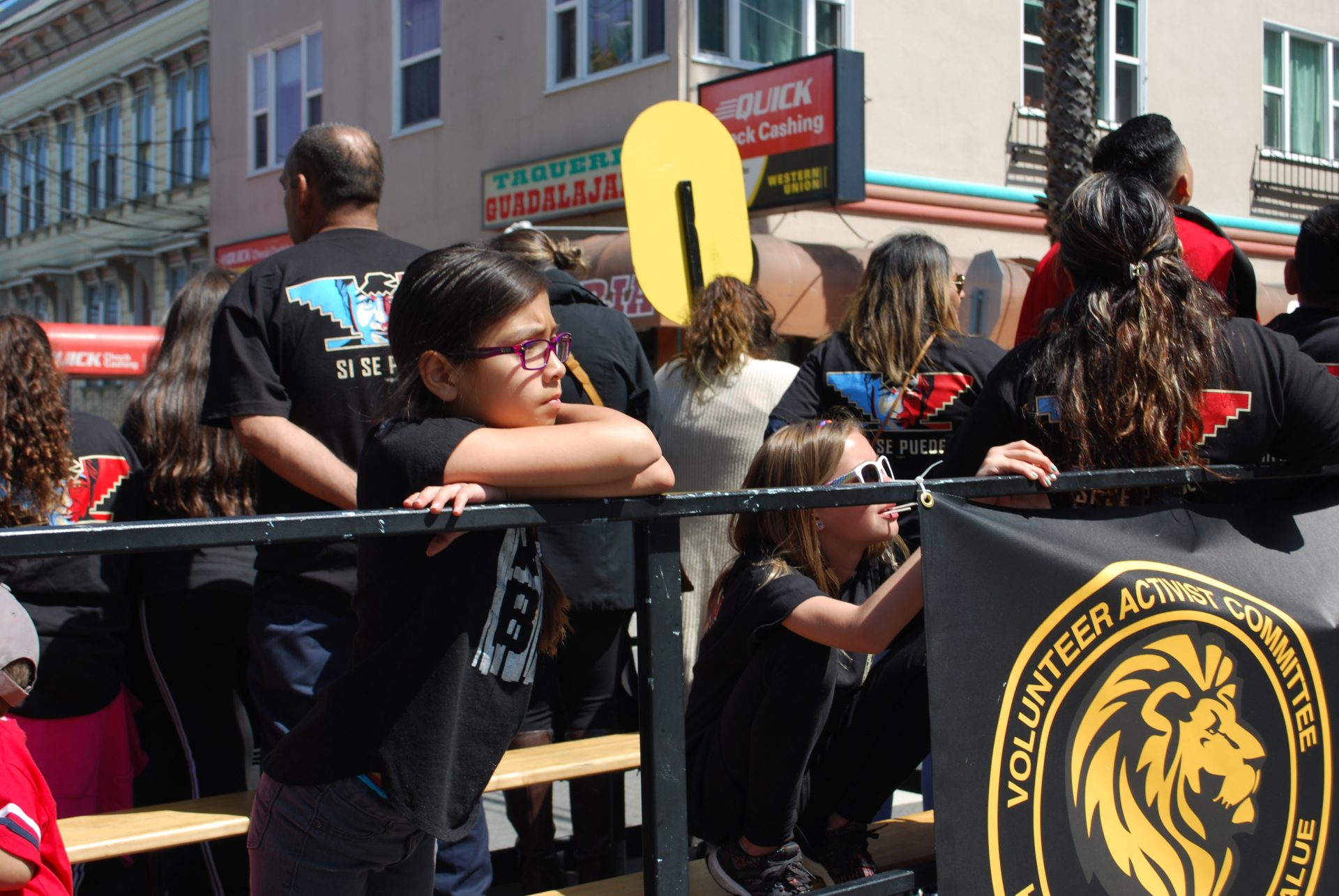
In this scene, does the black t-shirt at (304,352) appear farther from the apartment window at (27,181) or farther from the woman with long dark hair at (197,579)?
the apartment window at (27,181)

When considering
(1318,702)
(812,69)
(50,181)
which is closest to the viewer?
(1318,702)

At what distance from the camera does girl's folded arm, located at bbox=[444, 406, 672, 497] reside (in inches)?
75.8

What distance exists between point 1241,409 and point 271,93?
19046 mm

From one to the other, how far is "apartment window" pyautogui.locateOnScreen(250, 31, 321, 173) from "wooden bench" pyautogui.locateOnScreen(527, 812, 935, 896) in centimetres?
1702

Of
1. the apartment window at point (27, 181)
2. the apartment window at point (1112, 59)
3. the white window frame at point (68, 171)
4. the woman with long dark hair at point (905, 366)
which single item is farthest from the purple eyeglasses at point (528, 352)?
the apartment window at point (27, 181)

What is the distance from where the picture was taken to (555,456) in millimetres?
1950

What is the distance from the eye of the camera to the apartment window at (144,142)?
2436 centimetres

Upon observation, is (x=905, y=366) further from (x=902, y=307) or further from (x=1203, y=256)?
(x=1203, y=256)

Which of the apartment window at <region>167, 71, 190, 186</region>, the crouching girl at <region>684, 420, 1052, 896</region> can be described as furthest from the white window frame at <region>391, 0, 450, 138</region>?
the crouching girl at <region>684, 420, 1052, 896</region>

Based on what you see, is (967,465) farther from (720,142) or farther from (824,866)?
(720,142)

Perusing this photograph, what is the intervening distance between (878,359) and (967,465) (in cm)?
132

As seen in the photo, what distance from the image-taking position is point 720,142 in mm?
5156

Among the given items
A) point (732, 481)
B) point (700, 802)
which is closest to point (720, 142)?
point (732, 481)

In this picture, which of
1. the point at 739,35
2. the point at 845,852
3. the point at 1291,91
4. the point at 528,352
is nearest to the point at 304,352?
the point at 528,352
